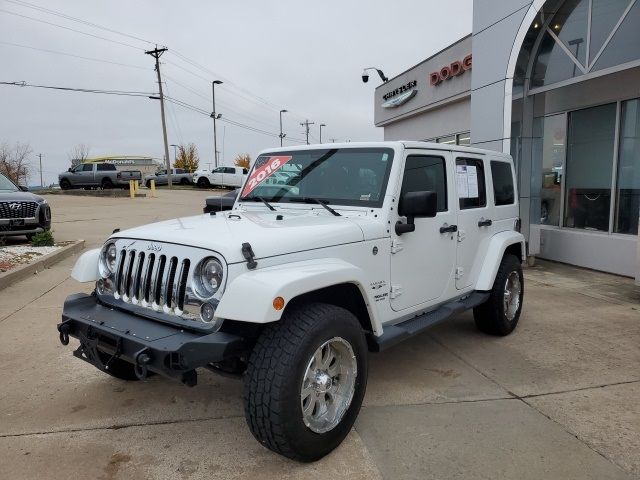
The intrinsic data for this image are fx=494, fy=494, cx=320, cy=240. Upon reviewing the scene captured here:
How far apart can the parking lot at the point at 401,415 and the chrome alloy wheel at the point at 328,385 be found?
24cm

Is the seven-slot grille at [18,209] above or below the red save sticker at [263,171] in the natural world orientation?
below

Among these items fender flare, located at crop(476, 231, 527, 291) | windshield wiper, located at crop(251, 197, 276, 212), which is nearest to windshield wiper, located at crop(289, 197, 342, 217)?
windshield wiper, located at crop(251, 197, 276, 212)

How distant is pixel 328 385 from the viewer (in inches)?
114

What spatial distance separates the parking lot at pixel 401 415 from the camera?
277 cm

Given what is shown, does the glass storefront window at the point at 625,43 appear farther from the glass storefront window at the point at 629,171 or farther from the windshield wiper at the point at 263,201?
the windshield wiper at the point at 263,201

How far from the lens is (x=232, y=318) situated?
7.97 ft

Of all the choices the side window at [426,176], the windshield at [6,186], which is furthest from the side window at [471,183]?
the windshield at [6,186]

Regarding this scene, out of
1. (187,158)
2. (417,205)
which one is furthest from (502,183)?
(187,158)

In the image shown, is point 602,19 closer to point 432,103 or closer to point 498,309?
point 498,309

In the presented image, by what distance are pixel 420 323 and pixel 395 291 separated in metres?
0.39

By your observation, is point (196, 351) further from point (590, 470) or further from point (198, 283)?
point (590, 470)

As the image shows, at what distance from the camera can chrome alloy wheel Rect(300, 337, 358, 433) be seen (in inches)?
109

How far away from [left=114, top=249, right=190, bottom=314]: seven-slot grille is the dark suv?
806 centimetres

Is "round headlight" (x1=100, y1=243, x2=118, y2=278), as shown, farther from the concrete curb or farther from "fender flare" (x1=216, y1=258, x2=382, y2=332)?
the concrete curb
